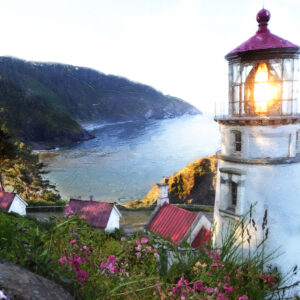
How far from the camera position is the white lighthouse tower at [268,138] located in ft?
22.8

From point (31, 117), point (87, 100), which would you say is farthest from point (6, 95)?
point (87, 100)

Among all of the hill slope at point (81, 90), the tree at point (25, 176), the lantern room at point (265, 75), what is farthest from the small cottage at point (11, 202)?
the hill slope at point (81, 90)

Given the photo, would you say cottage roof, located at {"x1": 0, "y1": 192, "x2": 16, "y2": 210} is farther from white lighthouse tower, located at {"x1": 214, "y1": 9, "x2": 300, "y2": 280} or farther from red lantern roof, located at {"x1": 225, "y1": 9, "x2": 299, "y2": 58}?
red lantern roof, located at {"x1": 225, "y1": 9, "x2": 299, "y2": 58}

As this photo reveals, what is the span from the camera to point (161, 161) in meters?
63.7

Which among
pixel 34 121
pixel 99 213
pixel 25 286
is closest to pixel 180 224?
pixel 99 213

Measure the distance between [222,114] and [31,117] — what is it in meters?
103

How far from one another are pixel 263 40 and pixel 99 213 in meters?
15.5

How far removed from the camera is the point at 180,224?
1155 centimetres

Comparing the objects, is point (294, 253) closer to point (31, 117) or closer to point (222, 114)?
point (222, 114)

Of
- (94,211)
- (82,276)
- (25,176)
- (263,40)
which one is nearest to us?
(82,276)

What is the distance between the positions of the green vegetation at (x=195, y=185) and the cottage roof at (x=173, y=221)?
17619 millimetres

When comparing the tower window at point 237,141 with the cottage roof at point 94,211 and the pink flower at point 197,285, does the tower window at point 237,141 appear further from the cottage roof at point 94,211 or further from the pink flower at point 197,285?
the cottage roof at point 94,211

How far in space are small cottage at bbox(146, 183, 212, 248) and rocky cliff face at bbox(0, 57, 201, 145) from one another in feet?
293

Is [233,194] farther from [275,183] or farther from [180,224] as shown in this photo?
[180,224]
